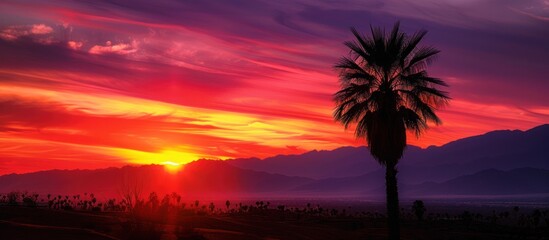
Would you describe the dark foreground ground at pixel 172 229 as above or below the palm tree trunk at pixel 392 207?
below

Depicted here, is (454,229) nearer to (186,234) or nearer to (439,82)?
(439,82)

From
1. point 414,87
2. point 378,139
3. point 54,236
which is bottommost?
point 54,236

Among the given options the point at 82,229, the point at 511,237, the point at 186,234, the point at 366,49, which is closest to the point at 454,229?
the point at 511,237

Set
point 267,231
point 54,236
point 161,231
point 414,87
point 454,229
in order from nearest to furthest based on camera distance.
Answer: point 54,236 < point 161,231 < point 414,87 < point 267,231 < point 454,229

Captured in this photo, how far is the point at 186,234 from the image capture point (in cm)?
2691

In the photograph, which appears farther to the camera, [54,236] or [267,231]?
[267,231]

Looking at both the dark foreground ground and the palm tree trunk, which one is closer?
the dark foreground ground

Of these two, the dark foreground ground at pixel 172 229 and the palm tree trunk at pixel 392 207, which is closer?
the dark foreground ground at pixel 172 229

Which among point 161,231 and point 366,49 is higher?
point 366,49

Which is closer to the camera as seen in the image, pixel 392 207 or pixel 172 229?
pixel 392 207

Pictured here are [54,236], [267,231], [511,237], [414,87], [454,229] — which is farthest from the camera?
[454,229]

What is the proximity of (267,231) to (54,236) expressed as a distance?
42.8 feet

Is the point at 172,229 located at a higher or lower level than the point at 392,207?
lower

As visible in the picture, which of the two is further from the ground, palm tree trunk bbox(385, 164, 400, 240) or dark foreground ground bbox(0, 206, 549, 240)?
palm tree trunk bbox(385, 164, 400, 240)
